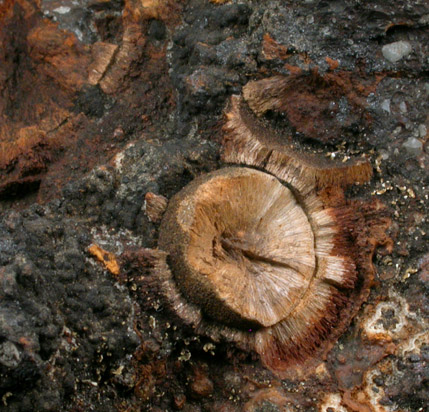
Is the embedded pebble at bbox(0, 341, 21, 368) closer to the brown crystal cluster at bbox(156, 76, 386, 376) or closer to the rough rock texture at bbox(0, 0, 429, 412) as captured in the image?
the rough rock texture at bbox(0, 0, 429, 412)

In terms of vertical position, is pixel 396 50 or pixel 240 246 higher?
pixel 396 50

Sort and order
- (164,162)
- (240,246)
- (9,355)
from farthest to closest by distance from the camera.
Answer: (164,162), (240,246), (9,355)

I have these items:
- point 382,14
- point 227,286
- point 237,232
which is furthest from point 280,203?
point 382,14

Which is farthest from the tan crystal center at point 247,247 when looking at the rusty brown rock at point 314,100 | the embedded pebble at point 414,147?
the embedded pebble at point 414,147

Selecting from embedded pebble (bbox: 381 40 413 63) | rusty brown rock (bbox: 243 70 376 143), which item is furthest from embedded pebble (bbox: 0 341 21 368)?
embedded pebble (bbox: 381 40 413 63)

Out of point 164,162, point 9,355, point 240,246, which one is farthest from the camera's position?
point 164,162

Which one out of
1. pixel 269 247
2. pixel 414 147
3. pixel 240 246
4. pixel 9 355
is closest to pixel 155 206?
pixel 240 246

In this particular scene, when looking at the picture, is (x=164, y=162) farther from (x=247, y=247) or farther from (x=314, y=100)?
(x=314, y=100)
